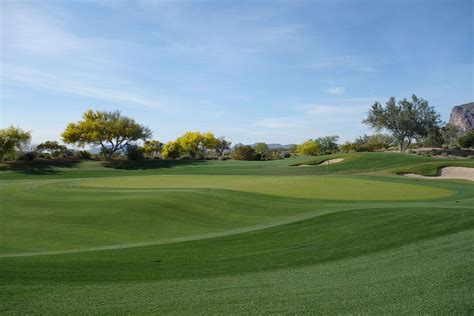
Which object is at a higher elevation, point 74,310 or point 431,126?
point 431,126

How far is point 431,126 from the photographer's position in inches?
2515

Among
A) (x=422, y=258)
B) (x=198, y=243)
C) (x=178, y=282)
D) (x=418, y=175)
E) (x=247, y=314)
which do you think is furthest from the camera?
(x=418, y=175)

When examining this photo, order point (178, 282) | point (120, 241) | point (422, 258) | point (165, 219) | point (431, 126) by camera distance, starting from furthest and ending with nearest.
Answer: point (431, 126) → point (165, 219) → point (120, 241) → point (422, 258) → point (178, 282)

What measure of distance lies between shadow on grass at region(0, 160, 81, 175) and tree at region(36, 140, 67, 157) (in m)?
A: 7.69

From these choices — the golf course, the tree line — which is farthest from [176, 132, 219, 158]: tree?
the golf course

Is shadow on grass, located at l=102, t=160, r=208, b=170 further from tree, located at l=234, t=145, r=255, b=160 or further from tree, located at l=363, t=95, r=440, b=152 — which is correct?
tree, located at l=363, t=95, r=440, b=152

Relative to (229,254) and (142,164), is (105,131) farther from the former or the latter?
(229,254)

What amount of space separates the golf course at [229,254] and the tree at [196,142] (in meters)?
51.4

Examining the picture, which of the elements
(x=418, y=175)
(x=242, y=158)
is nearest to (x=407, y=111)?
(x=242, y=158)

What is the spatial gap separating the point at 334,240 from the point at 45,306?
7.09 metres

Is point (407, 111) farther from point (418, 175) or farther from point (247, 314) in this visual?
point (247, 314)

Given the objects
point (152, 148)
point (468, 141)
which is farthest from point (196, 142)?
point (468, 141)

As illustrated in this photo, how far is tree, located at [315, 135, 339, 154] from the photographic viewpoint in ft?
281

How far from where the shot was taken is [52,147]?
194 ft
